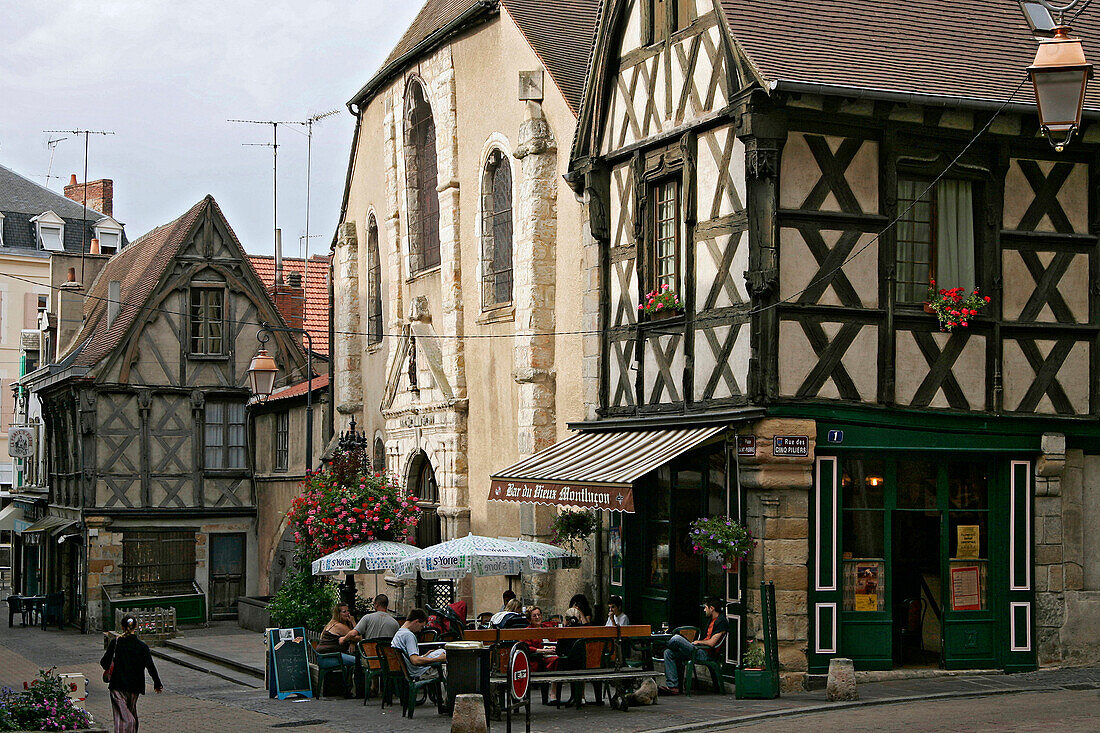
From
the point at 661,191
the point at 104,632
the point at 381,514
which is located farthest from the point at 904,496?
the point at 104,632

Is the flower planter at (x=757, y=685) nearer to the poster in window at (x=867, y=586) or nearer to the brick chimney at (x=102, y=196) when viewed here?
the poster in window at (x=867, y=586)

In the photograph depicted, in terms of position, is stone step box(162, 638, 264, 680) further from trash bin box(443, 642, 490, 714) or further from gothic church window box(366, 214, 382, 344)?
trash bin box(443, 642, 490, 714)

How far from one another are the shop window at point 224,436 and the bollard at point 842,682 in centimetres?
2197

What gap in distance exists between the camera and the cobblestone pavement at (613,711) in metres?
12.6

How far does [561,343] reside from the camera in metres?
19.1

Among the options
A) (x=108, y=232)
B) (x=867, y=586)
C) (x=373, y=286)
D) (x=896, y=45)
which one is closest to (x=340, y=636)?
(x=867, y=586)

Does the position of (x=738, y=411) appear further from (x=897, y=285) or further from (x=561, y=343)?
(x=561, y=343)

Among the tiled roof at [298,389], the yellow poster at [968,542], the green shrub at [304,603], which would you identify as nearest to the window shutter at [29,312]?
the tiled roof at [298,389]

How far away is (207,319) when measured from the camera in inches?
1288

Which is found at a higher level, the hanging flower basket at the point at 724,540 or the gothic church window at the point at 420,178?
the gothic church window at the point at 420,178

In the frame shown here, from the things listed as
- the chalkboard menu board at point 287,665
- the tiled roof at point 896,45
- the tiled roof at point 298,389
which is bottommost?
the chalkboard menu board at point 287,665

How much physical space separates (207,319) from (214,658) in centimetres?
1212

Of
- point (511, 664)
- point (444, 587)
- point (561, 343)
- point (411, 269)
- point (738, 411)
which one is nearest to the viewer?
point (511, 664)

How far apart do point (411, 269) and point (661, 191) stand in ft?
28.4
